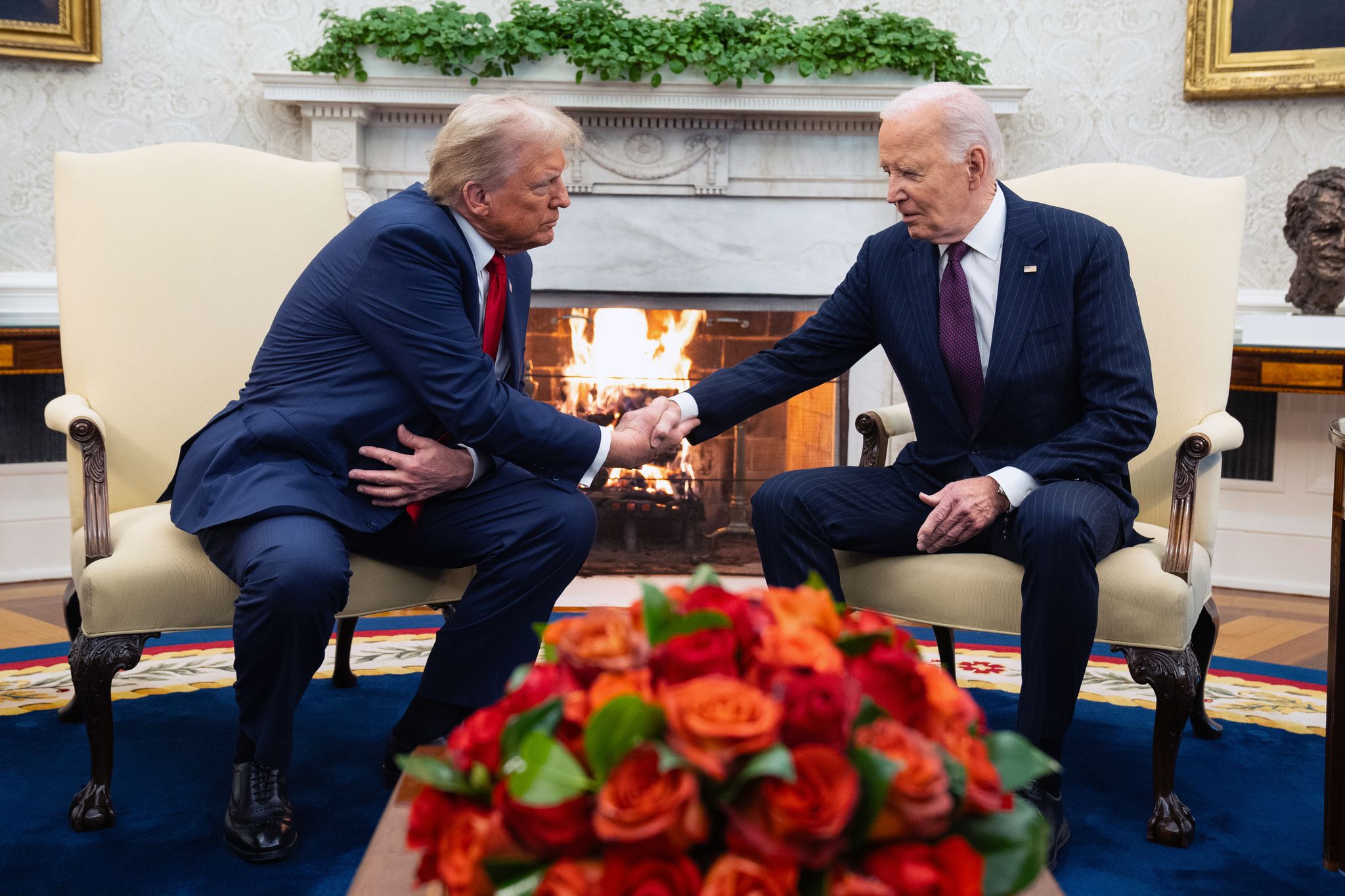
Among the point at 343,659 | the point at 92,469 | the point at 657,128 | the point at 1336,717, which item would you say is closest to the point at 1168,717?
the point at 1336,717

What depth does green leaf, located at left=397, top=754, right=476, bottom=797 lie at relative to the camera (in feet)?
2.56

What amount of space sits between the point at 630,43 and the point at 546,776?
3.08 m

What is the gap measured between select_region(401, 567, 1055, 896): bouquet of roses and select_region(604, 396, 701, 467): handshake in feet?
4.12

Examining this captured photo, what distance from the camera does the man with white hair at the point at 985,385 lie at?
1.89 m

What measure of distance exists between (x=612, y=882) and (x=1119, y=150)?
3.83m

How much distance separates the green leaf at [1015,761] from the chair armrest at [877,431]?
1.54 metres

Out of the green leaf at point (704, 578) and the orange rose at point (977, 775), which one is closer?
the orange rose at point (977, 775)

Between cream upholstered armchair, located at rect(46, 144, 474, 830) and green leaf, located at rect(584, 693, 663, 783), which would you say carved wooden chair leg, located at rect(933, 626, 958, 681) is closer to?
cream upholstered armchair, located at rect(46, 144, 474, 830)

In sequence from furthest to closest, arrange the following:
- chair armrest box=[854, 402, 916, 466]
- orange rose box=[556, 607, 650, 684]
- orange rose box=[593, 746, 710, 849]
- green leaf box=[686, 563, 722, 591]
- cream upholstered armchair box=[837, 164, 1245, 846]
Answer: chair armrest box=[854, 402, 916, 466]
cream upholstered armchair box=[837, 164, 1245, 846]
green leaf box=[686, 563, 722, 591]
orange rose box=[556, 607, 650, 684]
orange rose box=[593, 746, 710, 849]

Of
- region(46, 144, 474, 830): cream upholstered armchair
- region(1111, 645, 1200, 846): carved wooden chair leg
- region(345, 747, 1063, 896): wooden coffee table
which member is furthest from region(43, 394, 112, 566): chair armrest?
region(1111, 645, 1200, 846): carved wooden chair leg

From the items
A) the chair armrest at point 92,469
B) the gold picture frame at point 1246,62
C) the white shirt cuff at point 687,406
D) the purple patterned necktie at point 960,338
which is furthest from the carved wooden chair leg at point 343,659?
the gold picture frame at point 1246,62

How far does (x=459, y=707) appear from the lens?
6.43ft

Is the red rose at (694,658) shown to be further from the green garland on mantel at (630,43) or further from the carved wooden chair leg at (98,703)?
the green garland on mantel at (630,43)

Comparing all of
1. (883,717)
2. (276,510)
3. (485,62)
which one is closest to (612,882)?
(883,717)
